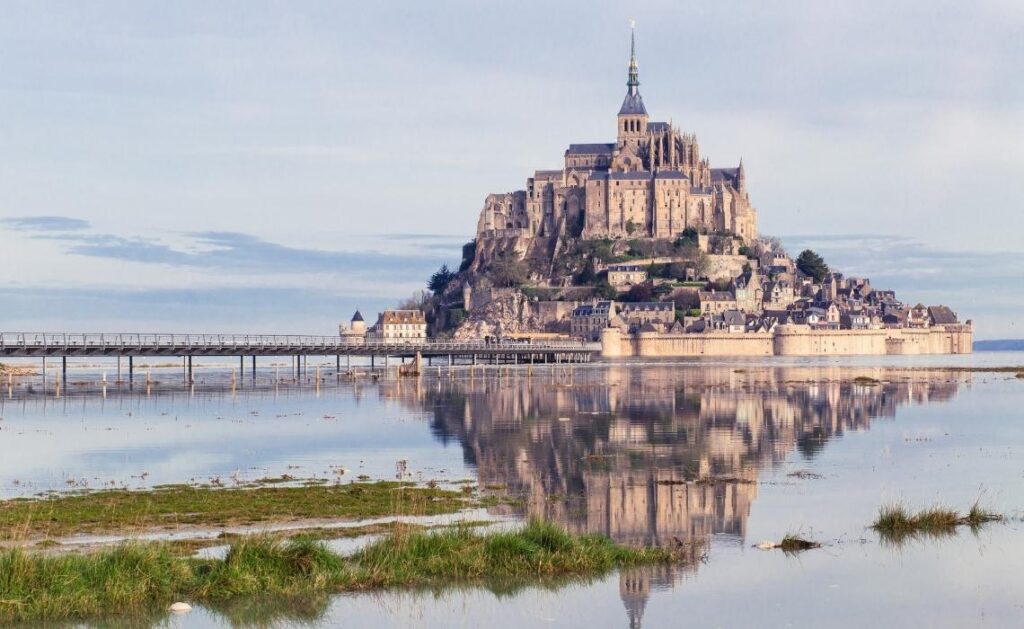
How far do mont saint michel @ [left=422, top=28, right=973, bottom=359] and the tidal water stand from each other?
8531cm

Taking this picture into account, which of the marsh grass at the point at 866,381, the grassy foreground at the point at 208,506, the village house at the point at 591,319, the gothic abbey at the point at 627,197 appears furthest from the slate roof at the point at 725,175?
the grassy foreground at the point at 208,506

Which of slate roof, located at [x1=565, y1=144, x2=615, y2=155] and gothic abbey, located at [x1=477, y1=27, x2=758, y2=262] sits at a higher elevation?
Result: slate roof, located at [x1=565, y1=144, x2=615, y2=155]

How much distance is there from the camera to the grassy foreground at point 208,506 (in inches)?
768

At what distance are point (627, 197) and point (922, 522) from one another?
140 metres

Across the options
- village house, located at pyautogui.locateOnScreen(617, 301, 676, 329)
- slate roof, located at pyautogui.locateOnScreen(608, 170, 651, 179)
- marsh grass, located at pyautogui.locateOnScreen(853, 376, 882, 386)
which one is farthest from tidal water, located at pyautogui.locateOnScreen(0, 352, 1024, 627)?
slate roof, located at pyautogui.locateOnScreen(608, 170, 651, 179)

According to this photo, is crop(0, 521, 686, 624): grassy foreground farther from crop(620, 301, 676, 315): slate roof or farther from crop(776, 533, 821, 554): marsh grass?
crop(620, 301, 676, 315): slate roof

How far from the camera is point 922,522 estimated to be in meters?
19.5

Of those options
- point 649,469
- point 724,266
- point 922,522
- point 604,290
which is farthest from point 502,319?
point 922,522

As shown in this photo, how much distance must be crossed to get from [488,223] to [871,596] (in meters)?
151

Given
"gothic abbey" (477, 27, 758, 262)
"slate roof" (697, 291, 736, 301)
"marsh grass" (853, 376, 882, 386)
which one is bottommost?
"marsh grass" (853, 376, 882, 386)

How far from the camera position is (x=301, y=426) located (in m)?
40.4

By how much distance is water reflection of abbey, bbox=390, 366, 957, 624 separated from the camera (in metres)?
20.8

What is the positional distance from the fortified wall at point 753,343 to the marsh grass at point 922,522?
113980 millimetres

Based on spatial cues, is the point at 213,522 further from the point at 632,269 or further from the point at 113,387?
the point at 632,269
